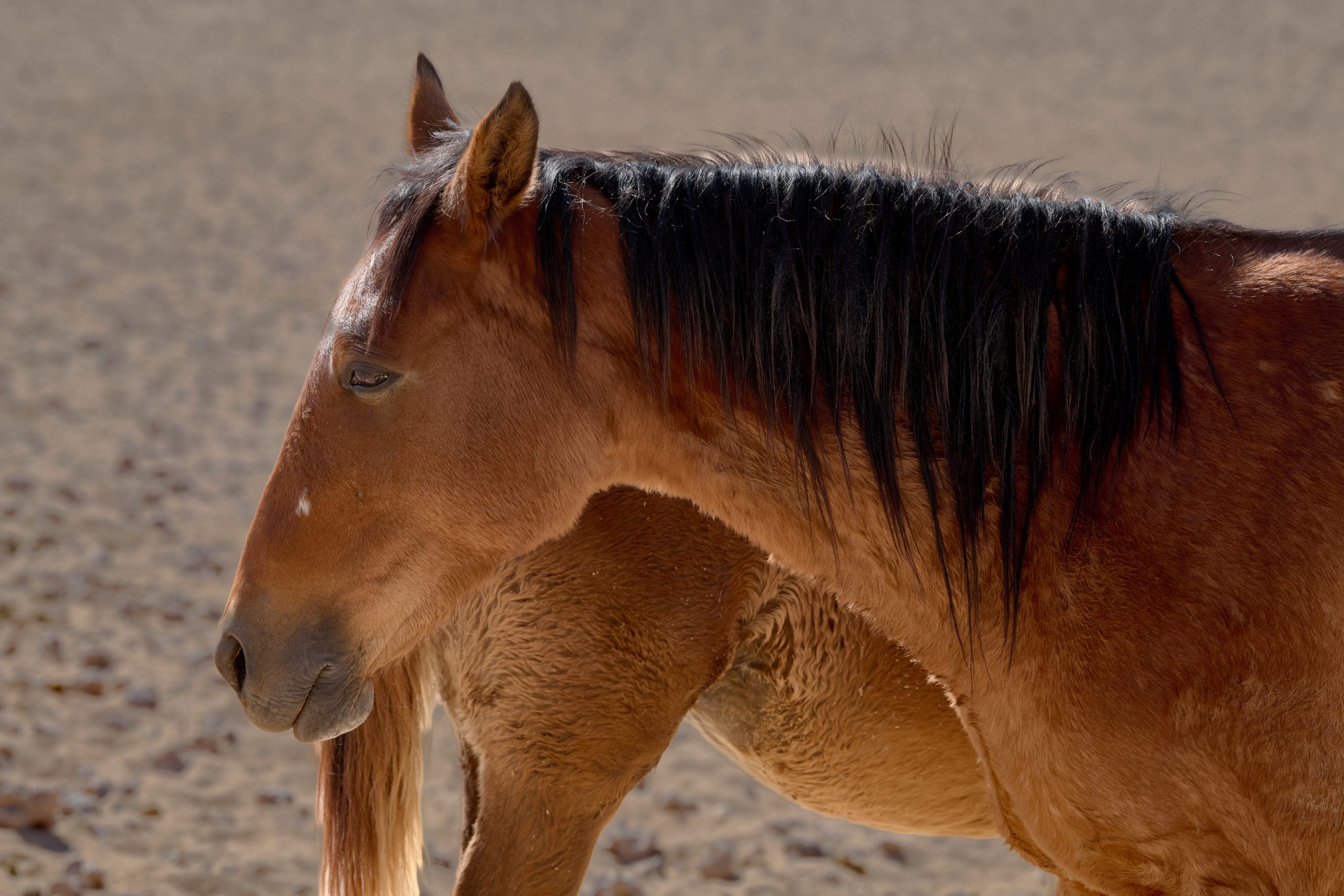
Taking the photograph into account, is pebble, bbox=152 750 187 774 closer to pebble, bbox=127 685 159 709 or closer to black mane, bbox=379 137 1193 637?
pebble, bbox=127 685 159 709

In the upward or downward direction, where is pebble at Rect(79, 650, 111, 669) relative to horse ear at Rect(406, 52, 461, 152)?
downward

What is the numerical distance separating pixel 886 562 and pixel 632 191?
0.86 meters

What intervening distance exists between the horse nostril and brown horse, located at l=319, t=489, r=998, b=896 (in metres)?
0.70

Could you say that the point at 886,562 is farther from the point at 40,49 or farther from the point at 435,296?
the point at 40,49

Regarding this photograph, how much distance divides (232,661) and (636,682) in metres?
0.93

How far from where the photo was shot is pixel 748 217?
7.10 feet

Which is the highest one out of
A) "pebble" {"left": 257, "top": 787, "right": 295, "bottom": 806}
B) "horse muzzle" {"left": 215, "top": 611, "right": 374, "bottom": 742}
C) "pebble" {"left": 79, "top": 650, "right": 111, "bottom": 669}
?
"horse muzzle" {"left": 215, "top": 611, "right": 374, "bottom": 742}

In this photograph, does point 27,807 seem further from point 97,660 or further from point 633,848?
point 633,848

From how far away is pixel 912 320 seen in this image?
211 centimetres

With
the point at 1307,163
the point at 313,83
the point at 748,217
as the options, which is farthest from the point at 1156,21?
the point at 748,217

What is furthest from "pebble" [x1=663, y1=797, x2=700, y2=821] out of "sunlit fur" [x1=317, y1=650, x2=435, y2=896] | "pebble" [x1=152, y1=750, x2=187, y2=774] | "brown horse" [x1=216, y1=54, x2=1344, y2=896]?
"brown horse" [x1=216, y1=54, x2=1344, y2=896]

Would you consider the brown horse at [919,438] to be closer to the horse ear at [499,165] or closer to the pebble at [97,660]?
the horse ear at [499,165]

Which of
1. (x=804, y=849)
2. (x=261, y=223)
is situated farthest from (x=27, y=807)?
(x=261, y=223)

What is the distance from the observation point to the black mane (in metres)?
2.08
